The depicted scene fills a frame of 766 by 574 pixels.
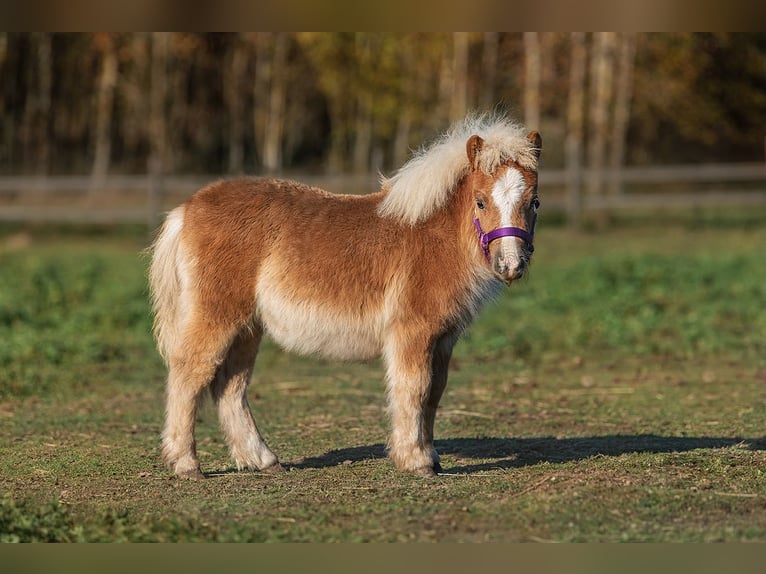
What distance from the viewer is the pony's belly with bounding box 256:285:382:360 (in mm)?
7137

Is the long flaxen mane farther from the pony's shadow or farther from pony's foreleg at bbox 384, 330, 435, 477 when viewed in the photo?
A: the pony's shadow

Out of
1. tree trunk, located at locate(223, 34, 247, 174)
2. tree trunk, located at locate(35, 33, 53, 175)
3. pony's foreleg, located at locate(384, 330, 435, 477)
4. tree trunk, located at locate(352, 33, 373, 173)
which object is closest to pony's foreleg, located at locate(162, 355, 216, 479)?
pony's foreleg, located at locate(384, 330, 435, 477)

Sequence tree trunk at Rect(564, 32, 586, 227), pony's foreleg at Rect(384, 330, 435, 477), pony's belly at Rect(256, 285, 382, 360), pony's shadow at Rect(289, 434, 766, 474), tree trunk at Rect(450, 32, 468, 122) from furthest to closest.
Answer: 1. tree trunk at Rect(450, 32, 468, 122)
2. tree trunk at Rect(564, 32, 586, 227)
3. pony's shadow at Rect(289, 434, 766, 474)
4. pony's belly at Rect(256, 285, 382, 360)
5. pony's foreleg at Rect(384, 330, 435, 477)

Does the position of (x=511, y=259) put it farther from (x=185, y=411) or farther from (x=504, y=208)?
(x=185, y=411)

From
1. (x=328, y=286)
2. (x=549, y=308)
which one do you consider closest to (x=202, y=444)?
(x=328, y=286)

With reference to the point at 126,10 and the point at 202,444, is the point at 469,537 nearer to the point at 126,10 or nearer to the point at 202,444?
the point at 202,444

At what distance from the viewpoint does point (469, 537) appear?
5.61m

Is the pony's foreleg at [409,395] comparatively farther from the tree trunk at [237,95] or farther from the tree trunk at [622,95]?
the tree trunk at [237,95]

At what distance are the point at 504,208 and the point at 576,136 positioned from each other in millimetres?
19540

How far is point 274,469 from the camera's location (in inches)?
291

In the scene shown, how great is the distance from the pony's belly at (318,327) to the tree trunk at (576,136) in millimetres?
18313

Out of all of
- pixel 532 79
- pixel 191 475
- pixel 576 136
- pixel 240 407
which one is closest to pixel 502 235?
pixel 240 407

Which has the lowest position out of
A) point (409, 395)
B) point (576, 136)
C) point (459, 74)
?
point (409, 395)

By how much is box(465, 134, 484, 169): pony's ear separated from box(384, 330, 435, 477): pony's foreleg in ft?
3.84
